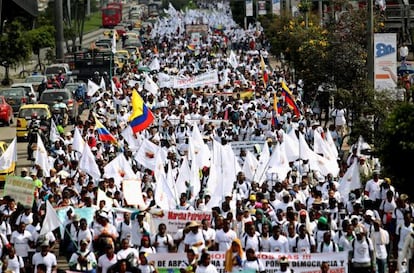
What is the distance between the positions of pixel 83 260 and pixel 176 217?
248cm

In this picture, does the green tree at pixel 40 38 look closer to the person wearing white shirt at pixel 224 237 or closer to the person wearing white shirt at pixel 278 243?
the person wearing white shirt at pixel 224 237

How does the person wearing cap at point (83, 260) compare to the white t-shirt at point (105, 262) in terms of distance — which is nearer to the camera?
the white t-shirt at point (105, 262)

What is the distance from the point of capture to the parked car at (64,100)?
44.2 meters

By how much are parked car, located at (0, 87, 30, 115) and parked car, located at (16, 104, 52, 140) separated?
25.6 feet

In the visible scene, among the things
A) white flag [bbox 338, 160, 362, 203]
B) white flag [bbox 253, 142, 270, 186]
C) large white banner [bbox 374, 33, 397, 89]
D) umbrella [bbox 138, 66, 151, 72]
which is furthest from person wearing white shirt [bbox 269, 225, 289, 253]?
umbrella [bbox 138, 66, 151, 72]

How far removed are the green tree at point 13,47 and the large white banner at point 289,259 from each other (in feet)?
164

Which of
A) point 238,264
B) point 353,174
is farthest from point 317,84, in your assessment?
point 238,264

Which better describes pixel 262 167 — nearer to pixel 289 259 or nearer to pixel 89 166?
pixel 89 166

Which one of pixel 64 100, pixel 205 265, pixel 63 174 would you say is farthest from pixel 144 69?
pixel 205 265

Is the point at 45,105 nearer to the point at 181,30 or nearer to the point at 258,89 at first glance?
the point at 258,89

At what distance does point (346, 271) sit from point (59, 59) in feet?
183

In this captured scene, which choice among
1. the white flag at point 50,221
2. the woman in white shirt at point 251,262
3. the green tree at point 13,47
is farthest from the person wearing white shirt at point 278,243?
the green tree at point 13,47

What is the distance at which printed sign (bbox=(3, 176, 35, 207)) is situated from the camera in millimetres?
21266

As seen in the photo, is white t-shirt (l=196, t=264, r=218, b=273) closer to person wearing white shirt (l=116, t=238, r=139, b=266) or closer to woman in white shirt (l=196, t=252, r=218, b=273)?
woman in white shirt (l=196, t=252, r=218, b=273)
